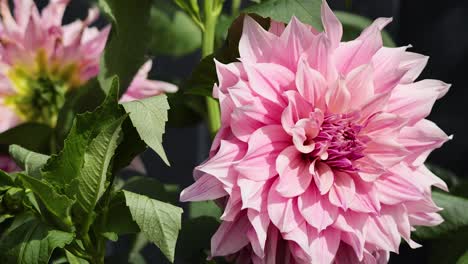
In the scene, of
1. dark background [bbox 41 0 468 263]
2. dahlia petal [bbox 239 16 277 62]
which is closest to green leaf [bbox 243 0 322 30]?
dahlia petal [bbox 239 16 277 62]

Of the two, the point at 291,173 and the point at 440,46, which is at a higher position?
the point at 291,173

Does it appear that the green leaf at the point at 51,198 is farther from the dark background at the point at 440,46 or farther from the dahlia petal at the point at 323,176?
the dark background at the point at 440,46

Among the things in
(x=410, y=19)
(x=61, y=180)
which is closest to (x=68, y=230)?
(x=61, y=180)

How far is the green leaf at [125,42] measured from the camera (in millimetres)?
430

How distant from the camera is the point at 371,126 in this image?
0.37 metres

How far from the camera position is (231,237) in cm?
35

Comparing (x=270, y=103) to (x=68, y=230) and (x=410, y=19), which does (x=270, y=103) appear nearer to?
(x=68, y=230)

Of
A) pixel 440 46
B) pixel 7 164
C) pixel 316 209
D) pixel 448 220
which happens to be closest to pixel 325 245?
Result: pixel 316 209

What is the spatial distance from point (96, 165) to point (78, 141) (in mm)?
15

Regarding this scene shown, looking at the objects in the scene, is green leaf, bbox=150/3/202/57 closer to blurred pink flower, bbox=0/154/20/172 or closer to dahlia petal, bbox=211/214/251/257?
blurred pink flower, bbox=0/154/20/172

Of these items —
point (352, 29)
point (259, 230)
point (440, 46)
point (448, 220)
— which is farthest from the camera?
point (440, 46)

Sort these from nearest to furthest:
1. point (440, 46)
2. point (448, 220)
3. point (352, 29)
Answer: point (448, 220) → point (352, 29) → point (440, 46)

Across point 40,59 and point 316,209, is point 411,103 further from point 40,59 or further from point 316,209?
point 40,59

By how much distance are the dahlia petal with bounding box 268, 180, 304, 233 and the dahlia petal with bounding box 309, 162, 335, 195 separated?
0.02m
